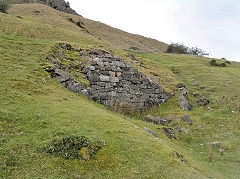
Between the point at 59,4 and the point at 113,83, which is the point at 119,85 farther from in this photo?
the point at 59,4

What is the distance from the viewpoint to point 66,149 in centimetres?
1438

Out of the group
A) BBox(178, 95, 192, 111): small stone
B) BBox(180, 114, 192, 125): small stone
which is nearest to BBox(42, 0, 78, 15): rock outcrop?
BBox(178, 95, 192, 111): small stone

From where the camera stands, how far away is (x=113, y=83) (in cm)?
2903

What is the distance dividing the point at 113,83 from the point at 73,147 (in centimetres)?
1491

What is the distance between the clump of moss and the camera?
46.2ft

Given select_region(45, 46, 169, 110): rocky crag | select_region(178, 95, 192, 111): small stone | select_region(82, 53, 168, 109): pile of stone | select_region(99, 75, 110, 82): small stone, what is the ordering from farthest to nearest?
select_region(178, 95, 192, 111): small stone
select_region(99, 75, 110, 82): small stone
select_region(82, 53, 168, 109): pile of stone
select_region(45, 46, 169, 110): rocky crag

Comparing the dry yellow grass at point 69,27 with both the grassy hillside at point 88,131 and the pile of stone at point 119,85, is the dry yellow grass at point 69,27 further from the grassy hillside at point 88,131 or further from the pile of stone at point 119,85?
the pile of stone at point 119,85

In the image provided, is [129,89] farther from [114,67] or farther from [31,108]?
[31,108]

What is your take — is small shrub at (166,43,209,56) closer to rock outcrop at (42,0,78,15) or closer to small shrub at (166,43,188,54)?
small shrub at (166,43,188,54)

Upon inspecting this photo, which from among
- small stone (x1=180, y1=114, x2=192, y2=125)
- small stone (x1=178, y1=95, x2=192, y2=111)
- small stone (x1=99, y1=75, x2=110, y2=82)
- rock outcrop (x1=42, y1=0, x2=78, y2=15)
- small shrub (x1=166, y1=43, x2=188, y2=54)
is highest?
rock outcrop (x1=42, y1=0, x2=78, y2=15)

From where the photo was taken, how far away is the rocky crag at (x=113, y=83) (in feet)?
84.6

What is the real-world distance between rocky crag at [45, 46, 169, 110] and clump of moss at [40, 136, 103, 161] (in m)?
10.2

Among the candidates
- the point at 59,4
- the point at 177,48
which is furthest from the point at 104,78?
the point at 59,4

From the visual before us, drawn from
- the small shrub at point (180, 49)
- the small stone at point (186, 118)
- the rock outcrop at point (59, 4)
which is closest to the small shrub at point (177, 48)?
the small shrub at point (180, 49)
